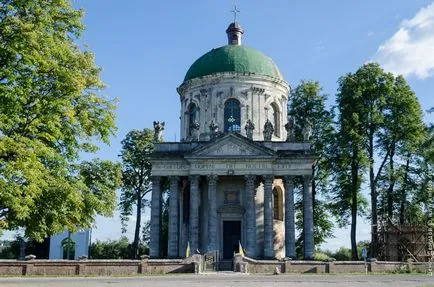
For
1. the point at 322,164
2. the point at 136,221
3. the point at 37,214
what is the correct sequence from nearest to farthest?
the point at 37,214 → the point at 322,164 → the point at 136,221

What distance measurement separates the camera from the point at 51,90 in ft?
51.8

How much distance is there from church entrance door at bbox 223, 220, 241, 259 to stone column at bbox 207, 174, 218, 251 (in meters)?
2.71

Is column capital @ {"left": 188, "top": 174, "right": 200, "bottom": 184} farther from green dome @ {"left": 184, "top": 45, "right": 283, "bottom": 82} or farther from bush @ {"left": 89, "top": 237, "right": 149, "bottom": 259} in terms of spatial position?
bush @ {"left": 89, "top": 237, "right": 149, "bottom": 259}

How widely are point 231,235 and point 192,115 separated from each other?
11.6m

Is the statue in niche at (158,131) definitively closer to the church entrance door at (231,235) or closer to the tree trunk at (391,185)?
the church entrance door at (231,235)

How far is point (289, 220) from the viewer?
118 ft

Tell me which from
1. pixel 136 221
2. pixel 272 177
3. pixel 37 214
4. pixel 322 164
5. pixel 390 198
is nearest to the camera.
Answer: pixel 37 214

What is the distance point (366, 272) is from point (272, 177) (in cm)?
971

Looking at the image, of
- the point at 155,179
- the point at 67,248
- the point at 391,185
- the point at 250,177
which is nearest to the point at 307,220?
the point at 250,177

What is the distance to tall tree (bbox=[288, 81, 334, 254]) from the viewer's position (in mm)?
44500

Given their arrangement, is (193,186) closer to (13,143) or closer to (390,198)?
(390,198)

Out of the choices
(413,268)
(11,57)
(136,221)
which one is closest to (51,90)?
(11,57)

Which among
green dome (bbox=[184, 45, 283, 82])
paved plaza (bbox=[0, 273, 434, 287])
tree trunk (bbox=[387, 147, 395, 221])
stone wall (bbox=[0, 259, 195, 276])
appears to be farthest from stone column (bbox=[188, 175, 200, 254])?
tree trunk (bbox=[387, 147, 395, 221])

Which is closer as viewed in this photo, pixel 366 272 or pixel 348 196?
pixel 366 272
